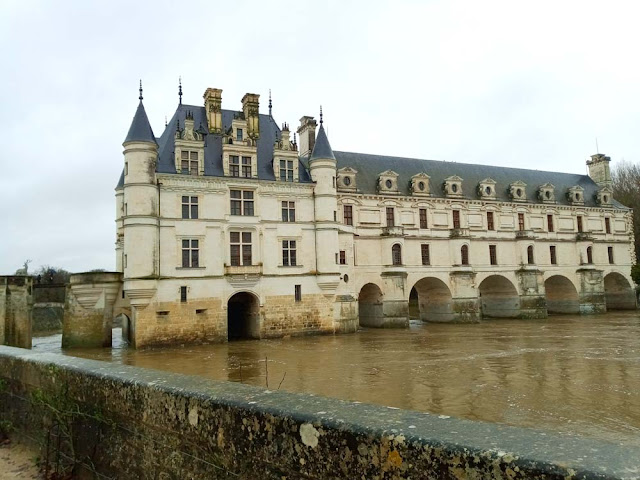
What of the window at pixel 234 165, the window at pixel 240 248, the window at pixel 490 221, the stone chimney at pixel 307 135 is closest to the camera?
the window at pixel 240 248

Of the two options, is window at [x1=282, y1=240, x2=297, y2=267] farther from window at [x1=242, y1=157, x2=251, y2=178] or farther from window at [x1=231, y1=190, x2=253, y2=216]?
window at [x1=242, y1=157, x2=251, y2=178]

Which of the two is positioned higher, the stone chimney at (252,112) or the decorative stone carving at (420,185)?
the stone chimney at (252,112)

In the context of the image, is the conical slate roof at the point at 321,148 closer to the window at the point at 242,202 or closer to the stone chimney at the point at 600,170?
the window at the point at 242,202

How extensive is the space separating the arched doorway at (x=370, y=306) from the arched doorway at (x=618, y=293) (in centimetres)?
2391

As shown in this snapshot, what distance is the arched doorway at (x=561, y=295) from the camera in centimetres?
4047

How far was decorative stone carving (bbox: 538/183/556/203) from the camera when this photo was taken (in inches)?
1622

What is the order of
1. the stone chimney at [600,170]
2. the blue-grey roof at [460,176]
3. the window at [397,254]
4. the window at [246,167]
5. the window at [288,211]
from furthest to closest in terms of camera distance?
the stone chimney at [600,170] → the blue-grey roof at [460,176] → the window at [397,254] → the window at [288,211] → the window at [246,167]

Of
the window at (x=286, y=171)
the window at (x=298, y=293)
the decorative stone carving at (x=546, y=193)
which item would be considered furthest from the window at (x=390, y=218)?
the decorative stone carving at (x=546, y=193)

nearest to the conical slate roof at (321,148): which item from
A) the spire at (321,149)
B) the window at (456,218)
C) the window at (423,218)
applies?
the spire at (321,149)

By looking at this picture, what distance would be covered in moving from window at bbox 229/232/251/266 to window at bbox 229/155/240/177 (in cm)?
340

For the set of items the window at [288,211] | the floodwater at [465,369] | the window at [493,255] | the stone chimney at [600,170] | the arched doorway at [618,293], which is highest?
the stone chimney at [600,170]

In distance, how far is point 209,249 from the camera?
26281 mm

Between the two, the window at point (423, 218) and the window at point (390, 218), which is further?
the window at point (423, 218)

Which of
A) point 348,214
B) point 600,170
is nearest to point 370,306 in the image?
point 348,214
